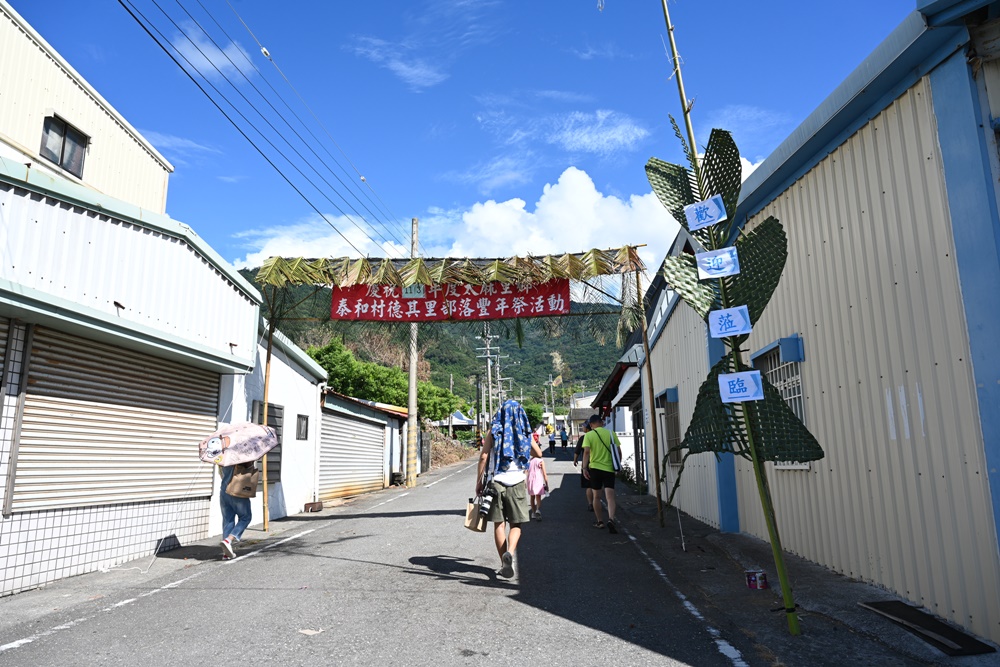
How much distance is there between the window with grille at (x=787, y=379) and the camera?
6.82 m

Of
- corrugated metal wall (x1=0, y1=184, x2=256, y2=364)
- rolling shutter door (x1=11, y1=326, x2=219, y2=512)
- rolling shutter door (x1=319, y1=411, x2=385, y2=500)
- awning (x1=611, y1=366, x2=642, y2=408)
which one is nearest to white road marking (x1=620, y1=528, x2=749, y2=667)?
rolling shutter door (x1=11, y1=326, x2=219, y2=512)

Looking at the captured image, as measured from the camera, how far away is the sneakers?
6.23 meters

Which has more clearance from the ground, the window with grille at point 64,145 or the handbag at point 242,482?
the window with grille at point 64,145

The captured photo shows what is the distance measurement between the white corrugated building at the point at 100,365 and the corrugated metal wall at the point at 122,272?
0.6 inches

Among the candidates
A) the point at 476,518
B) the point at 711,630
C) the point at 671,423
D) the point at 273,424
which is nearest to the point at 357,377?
the point at 273,424

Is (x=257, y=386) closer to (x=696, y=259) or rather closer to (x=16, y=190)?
(x=16, y=190)

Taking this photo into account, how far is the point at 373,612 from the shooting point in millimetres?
5035

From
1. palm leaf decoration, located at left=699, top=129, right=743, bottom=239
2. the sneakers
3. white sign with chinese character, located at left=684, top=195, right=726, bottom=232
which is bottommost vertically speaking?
the sneakers

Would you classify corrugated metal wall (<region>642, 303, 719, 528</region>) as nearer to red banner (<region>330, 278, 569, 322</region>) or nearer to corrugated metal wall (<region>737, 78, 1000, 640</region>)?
red banner (<region>330, 278, 569, 322</region>)

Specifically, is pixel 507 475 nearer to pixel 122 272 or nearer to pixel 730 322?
pixel 730 322

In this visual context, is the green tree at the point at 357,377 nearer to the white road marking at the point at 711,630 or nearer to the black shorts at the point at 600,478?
the black shorts at the point at 600,478

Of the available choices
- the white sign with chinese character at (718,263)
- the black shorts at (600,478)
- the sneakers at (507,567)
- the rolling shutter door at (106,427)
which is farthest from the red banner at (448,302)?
the white sign with chinese character at (718,263)

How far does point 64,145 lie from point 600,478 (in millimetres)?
11941

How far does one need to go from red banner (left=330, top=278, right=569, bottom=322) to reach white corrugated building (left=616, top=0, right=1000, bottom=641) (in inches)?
186
